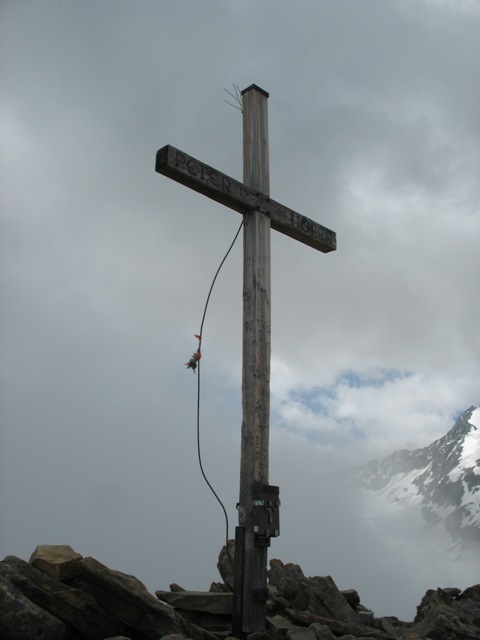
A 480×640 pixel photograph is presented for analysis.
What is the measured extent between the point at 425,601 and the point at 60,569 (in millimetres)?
7272

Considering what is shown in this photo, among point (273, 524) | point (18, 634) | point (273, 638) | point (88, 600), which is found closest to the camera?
point (18, 634)

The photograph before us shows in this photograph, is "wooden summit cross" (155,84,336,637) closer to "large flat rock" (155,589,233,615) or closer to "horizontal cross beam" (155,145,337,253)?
"horizontal cross beam" (155,145,337,253)

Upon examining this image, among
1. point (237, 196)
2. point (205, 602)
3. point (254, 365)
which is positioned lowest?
point (205, 602)

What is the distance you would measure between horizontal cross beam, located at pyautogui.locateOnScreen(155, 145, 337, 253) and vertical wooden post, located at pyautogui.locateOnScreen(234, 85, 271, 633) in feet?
0.80

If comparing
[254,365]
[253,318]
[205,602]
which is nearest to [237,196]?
[253,318]

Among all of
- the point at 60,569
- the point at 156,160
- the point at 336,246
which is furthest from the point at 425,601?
the point at 156,160

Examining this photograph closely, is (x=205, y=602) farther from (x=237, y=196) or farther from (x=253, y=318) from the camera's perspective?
(x=237, y=196)

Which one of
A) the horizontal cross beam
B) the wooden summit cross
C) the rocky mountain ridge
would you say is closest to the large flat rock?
the rocky mountain ridge

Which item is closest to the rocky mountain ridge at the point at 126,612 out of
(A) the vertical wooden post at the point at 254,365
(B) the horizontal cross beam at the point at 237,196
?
(A) the vertical wooden post at the point at 254,365

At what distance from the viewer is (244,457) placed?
7785 mm

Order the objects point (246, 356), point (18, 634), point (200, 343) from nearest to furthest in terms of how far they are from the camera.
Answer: point (18, 634) < point (246, 356) < point (200, 343)

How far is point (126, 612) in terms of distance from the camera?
6.16 metres

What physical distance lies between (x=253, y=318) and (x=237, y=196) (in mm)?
1840

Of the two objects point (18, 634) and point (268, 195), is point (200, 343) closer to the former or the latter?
point (268, 195)
